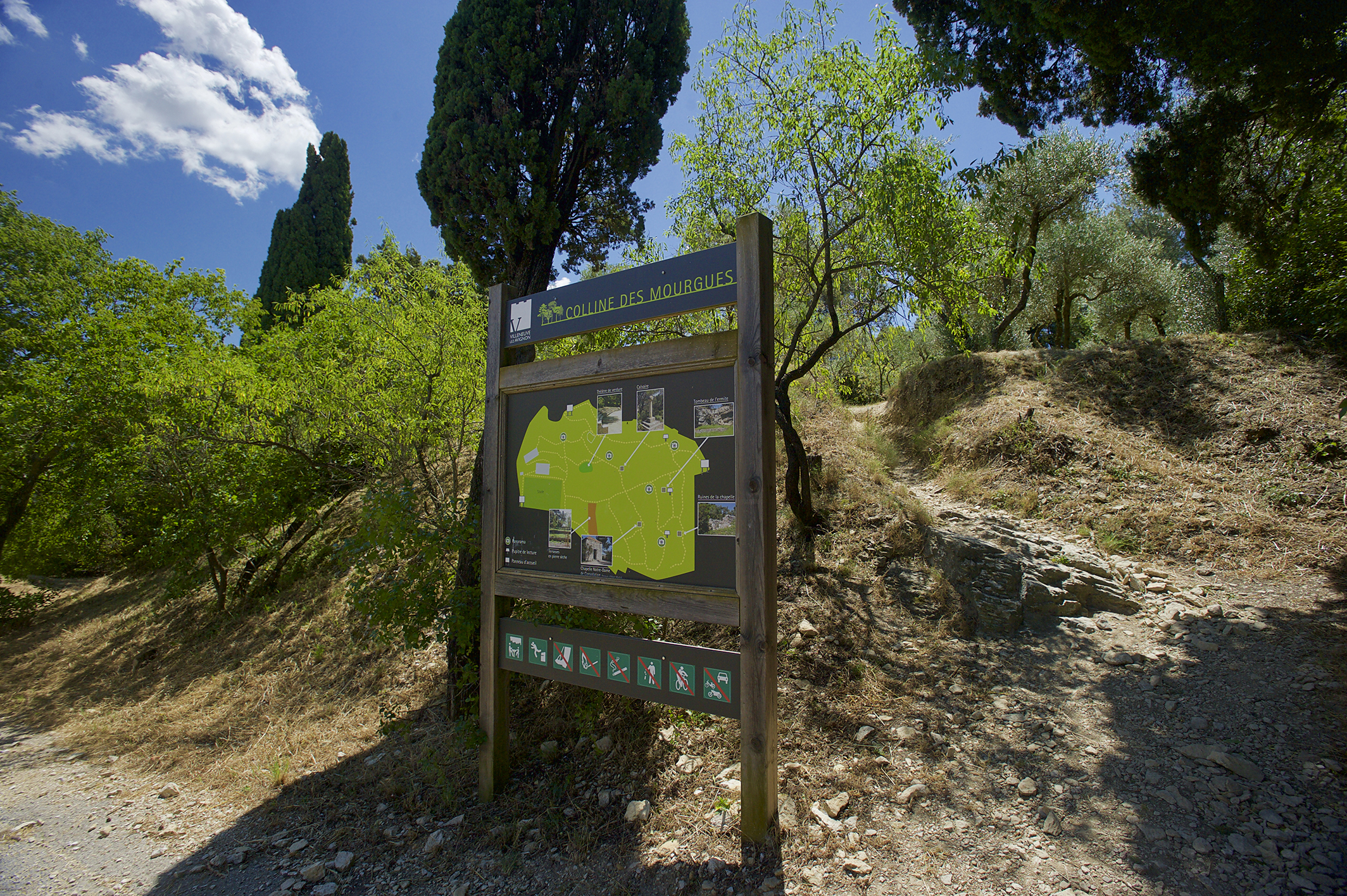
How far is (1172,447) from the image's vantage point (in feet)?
24.6

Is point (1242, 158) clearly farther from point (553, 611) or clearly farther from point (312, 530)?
point (312, 530)

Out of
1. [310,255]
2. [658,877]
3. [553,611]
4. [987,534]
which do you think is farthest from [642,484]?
[310,255]

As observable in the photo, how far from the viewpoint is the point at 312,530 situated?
1025cm

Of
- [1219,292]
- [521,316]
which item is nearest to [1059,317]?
[1219,292]

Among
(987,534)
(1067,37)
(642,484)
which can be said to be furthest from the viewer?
(987,534)

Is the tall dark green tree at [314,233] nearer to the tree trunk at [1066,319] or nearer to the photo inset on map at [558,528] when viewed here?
the photo inset on map at [558,528]

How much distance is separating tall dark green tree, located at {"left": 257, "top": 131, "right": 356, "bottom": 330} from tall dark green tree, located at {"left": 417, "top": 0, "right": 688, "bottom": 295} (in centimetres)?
1406

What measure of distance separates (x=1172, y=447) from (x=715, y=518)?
7583 millimetres

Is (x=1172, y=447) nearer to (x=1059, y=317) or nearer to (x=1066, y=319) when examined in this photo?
(x=1066, y=319)

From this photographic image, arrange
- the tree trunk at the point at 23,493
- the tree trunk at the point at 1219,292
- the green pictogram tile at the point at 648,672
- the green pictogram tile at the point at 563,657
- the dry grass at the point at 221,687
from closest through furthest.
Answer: the green pictogram tile at the point at 648,672 → the green pictogram tile at the point at 563,657 → the dry grass at the point at 221,687 → the tree trunk at the point at 23,493 → the tree trunk at the point at 1219,292

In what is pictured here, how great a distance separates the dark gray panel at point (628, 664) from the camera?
3.13 meters

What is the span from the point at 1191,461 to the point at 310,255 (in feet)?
75.7

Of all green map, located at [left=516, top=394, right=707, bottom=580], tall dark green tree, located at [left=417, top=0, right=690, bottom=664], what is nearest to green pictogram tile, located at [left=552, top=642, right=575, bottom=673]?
green map, located at [left=516, top=394, right=707, bottom=580]

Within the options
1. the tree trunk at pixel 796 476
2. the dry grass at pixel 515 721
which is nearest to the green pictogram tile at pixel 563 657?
the dry grass at pixel 515 721
